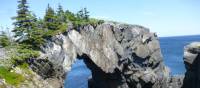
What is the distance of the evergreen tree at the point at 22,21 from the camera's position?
6969cm

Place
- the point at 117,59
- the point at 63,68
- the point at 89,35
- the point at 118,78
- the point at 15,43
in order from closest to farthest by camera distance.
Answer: the point at 15,43, the point at 63,68, the point at 89,35, the point at 117,59, the point at 118,78

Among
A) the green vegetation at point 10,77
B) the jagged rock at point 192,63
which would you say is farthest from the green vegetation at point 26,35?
the jagged rock at point 192,63

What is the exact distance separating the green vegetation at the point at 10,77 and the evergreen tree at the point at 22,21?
9.39 metres

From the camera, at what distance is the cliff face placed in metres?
75.7

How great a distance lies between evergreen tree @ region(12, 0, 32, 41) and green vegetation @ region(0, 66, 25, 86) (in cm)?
939

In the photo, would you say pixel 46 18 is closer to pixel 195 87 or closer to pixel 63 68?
pixel 63 68

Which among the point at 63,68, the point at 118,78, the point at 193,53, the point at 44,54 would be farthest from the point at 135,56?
the point at 44,54

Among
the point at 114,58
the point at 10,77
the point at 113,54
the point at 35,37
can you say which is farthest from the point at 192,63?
the point at 10,77

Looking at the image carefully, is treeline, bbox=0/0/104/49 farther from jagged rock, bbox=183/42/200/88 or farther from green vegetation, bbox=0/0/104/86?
jagged rock, bbox=183/42/200/88

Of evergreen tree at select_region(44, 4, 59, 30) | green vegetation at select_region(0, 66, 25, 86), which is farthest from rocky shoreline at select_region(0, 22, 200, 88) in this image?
green vegetation at select_region(0, 66, 25, 86)

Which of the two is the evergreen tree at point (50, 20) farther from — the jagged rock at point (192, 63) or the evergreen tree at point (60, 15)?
the jagged rock at point (192, 63)

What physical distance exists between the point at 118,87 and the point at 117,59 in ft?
31.1

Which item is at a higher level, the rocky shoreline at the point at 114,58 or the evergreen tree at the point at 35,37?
the evergreen tree at the point at 35,37

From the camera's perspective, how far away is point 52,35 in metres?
73.1
